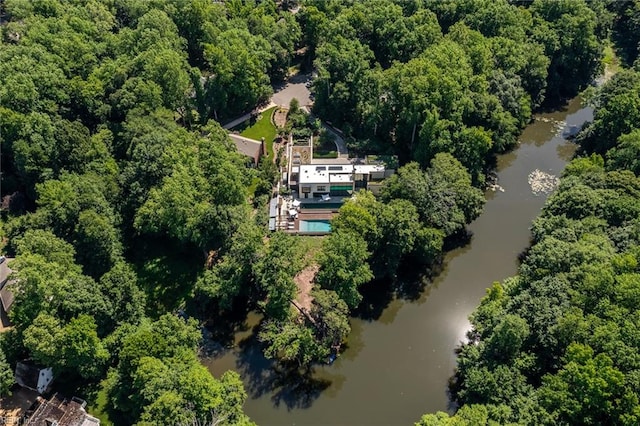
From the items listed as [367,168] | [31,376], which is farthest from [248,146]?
[31,376]

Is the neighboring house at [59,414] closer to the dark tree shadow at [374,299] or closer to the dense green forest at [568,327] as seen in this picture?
the dark tree shadow at [374,299]

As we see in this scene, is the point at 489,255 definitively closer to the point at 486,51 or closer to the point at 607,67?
the point at 486,51

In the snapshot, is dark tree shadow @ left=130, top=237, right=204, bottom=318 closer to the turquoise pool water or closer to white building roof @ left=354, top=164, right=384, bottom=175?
the turquoise pool water

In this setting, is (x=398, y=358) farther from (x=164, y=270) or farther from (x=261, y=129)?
(x=261, y=129)

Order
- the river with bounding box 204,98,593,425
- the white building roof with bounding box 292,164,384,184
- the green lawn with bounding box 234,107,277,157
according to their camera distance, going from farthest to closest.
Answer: the green lawn with bounding box 234,107,277,157, the white building roof with bounding box 292,164,384,184, the river with bounding box 204,98,593,425

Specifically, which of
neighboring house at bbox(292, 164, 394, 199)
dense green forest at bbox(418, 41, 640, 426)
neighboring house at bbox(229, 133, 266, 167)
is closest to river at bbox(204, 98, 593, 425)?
dense green forest at bbox(418, 41, 640, 426)
